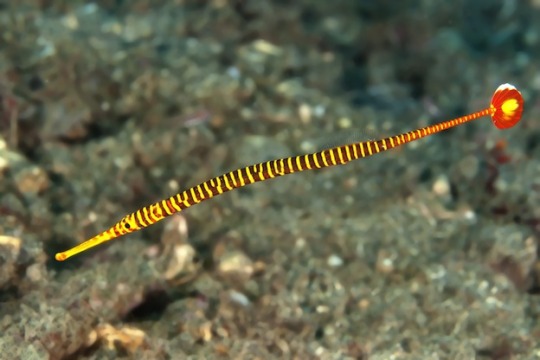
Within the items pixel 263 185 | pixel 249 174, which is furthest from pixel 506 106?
pixel 263 185

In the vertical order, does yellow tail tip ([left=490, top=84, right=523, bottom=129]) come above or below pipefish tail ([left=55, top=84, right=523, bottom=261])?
above

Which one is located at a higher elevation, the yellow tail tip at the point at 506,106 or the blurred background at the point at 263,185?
the yellow tail tip at the point at 506,106

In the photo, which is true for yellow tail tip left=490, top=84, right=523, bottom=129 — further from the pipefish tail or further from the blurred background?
the blurred background

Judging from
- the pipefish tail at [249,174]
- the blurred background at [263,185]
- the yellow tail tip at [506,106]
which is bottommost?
the blurred background at [263,185]

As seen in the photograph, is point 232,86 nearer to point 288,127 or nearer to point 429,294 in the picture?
point 288,127

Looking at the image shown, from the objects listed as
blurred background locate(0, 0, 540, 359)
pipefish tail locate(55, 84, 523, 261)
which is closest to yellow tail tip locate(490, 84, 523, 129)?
pipefish tail locate(55, 84, 523, 261)

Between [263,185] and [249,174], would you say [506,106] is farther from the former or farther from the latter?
[263,185]

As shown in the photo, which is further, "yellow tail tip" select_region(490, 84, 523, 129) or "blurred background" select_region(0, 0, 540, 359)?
"blurred background" select_region(0, 0, 540, 359)

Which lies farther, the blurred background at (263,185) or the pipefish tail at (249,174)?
the blurred background at (263,185)

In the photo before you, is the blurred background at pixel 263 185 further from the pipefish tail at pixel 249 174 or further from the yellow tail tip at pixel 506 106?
the yellow tail tip at pixel 506 106

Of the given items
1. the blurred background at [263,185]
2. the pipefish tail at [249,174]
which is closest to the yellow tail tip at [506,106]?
the pipefish tail at [249,174]
